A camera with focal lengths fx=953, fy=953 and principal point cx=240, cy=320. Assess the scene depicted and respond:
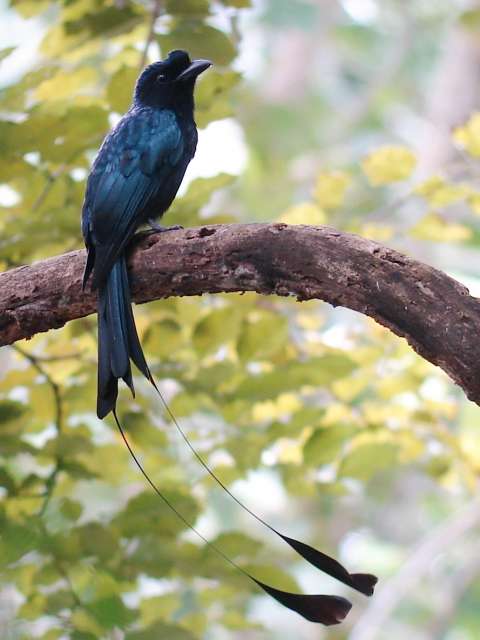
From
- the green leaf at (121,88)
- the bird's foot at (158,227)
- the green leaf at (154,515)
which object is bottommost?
the green leaf at (154,515)

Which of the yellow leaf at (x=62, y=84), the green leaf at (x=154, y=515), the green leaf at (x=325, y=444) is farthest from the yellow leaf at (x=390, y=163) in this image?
the green leaf at (x=154, y=515)

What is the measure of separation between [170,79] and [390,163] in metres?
0.73

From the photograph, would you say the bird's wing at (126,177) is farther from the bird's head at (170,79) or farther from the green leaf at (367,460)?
the green leaf at (367,460)

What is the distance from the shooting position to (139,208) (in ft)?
8.22

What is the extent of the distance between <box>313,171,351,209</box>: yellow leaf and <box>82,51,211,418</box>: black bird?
0.46 m

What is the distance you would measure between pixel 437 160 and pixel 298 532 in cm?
321

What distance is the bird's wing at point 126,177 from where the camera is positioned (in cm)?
229

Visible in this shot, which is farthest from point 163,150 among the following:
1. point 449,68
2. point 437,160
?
point 449,68

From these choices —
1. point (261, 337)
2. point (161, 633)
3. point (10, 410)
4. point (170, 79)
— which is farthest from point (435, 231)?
point (161, 633)

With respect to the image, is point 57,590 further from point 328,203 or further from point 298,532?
point 298,532

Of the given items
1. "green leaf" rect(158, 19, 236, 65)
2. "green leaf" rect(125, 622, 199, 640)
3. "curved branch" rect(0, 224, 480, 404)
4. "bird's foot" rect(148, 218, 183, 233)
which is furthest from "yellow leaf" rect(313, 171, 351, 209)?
"green leaf" rect(125, 622, 199, 640)

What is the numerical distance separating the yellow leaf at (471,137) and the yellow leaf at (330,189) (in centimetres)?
38

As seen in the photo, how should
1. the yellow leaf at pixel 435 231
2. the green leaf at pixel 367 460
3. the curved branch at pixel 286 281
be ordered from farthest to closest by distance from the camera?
1. the yellow leaf at pixel 435 231
2. the green leaf at pixel 367 460
3. the curved branch at pixel 286 281

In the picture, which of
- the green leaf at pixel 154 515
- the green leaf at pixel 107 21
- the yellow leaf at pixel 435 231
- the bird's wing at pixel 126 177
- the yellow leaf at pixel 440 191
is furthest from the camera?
the yellow leaf at pixel 435 231
